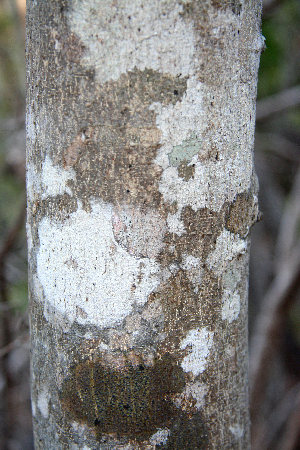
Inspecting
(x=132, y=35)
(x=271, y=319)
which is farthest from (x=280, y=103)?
(x=132, y=35)

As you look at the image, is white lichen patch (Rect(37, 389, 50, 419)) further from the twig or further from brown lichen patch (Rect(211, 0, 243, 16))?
the twig

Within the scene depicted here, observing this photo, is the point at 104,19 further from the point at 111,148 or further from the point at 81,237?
the point at 81,237

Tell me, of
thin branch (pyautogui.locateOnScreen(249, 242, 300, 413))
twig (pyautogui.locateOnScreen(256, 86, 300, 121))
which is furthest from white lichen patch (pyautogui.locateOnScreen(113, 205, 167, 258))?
twig (pyautogui.locateOnScreen(256, 86, 300, 121))

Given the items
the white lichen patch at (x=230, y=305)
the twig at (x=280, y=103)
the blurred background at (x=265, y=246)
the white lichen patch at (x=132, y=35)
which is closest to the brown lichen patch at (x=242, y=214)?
the white lichen patch at (x=230, y=305)

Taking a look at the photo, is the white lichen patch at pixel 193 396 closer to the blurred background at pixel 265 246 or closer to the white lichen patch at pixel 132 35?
the white lichen patch at pixel 132 35

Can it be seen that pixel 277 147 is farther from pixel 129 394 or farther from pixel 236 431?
pixel 129 394

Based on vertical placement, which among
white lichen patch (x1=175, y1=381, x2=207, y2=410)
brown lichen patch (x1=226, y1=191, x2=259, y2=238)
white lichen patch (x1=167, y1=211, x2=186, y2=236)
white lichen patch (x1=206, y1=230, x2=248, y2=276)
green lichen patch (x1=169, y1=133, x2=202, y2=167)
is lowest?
white lichen patch (x1=175, y1=381, x2=207, y2=410)
